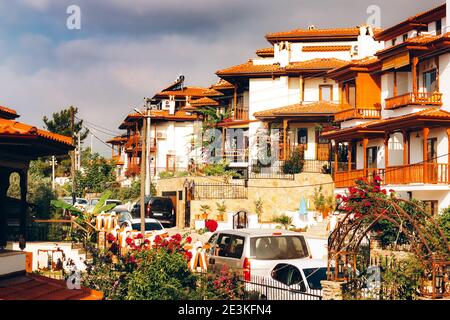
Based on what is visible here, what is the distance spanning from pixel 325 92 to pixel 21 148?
131 ft

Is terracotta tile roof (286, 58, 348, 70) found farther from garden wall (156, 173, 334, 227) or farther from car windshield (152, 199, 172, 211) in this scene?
car windshield (152, 199, 172, 211)

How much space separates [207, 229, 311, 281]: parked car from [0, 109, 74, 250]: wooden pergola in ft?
18.5

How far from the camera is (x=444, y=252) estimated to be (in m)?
16.9

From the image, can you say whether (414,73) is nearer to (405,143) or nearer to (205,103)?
(405,143)

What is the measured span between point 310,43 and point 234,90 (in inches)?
272

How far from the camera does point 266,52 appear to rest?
58844 mm

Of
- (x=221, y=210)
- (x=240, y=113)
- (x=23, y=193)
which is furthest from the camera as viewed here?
(x=240, y=113)

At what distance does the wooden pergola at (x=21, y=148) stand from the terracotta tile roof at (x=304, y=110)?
34013 mm

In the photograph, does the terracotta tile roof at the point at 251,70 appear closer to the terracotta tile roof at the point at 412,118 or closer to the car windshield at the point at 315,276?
the terracotta tile roof at the point at 412,118

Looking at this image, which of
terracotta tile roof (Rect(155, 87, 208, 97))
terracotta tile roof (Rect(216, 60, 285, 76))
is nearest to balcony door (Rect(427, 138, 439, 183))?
terracotta tile roof (Rect(216, 60, 285, 76))

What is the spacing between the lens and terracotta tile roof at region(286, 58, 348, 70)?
5225 cm

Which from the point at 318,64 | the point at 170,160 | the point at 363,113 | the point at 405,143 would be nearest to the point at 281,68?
the point at 318,64

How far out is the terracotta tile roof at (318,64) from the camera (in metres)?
52.2
